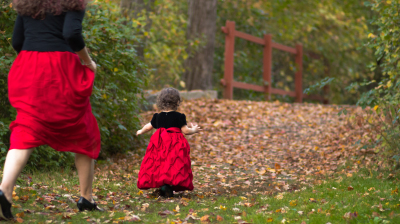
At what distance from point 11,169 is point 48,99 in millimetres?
570

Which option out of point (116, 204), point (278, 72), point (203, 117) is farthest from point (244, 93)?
point (116, 204)

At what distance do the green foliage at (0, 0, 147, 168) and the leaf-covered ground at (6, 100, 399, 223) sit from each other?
0.95 ft

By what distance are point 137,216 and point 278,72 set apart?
15.1 meters

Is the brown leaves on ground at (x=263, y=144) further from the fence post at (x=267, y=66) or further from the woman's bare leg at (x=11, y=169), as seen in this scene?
the woman's bare leg at (x=11, y=169)

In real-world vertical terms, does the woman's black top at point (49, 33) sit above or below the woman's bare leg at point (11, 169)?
above

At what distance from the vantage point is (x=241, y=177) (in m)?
6.31

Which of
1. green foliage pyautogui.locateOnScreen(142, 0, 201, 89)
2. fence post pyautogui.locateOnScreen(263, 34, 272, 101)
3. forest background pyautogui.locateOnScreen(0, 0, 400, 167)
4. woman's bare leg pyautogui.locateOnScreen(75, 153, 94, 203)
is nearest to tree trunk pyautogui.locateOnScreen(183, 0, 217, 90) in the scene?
forest background pyautogui.locateOnScreen(0, 0, 400, 167)

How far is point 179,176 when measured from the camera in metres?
4.72

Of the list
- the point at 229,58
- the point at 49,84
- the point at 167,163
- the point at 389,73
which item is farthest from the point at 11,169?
the point at 229,58

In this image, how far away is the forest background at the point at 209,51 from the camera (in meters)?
5.61

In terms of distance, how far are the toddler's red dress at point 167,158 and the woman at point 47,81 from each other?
135 cm

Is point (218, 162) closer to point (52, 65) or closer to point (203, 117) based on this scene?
point (203, 117)

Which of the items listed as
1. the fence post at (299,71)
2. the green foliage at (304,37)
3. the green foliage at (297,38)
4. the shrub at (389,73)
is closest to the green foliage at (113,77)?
the shrub at (389,73)

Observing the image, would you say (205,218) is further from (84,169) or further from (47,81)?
(47,81)
